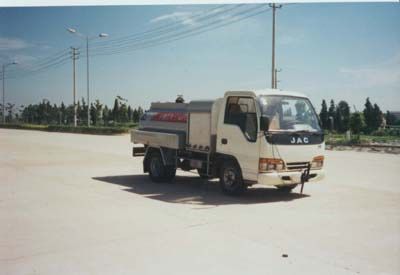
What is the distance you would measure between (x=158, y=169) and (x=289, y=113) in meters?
3.76

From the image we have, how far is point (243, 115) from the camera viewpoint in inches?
336

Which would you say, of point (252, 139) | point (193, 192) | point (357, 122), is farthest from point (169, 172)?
point (357, 122)

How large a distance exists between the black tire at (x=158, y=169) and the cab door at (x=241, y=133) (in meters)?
2.14

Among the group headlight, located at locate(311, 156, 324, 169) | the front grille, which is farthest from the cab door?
headlight, located at locate(311, 156, 324, 169)

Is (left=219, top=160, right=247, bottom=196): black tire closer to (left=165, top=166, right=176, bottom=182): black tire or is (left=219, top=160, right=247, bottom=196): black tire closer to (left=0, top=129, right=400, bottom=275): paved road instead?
(left=0, top=129, right=400, bottom=275): paved road

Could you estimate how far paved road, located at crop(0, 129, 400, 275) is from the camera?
4895 millimetres

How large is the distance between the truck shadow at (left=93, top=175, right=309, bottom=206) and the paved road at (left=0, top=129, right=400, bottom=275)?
0.8 inches

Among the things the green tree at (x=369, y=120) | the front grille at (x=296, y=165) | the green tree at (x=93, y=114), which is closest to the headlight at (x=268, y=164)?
the front grille at (x=296, y=165)

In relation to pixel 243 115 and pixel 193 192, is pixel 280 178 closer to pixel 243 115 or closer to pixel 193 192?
pixel 243 115

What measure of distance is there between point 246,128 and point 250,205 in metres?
1.45

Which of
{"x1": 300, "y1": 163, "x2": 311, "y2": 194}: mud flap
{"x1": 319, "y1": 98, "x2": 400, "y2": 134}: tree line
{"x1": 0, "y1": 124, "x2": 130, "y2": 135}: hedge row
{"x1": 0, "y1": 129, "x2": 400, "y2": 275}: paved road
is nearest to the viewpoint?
{"x1": 0, "y1": 129, "x2": 400, "y2": 275}: paved road

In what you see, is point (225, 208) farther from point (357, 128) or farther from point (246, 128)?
point (357, 128)

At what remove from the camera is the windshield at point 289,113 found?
8320 millimetres

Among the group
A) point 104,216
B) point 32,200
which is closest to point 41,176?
point 32,200
